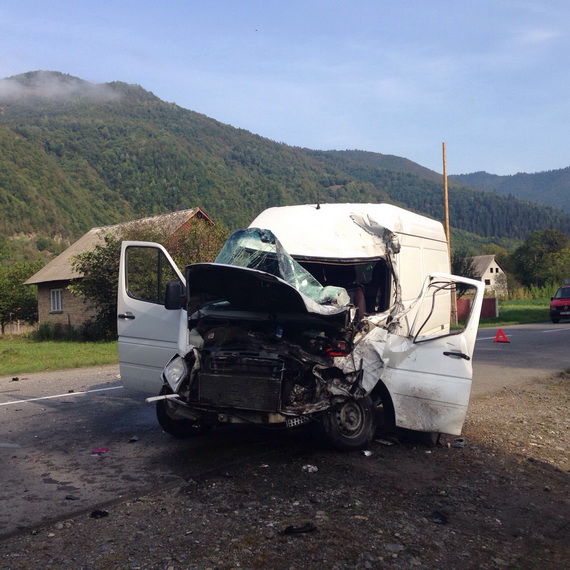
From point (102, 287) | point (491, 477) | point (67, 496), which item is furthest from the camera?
point (102, 287)

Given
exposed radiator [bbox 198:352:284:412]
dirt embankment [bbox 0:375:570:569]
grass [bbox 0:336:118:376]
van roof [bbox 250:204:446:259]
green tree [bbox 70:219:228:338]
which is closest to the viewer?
dirt embankment [bbox 0:375:570:569]

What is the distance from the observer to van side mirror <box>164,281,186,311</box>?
6.80 metres

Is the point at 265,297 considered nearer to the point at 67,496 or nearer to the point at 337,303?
the point at 337,303

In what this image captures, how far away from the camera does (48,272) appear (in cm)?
3644

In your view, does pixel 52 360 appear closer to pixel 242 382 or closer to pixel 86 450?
pixel 86 450

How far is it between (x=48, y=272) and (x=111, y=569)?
35019 mm

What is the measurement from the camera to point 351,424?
6156mm

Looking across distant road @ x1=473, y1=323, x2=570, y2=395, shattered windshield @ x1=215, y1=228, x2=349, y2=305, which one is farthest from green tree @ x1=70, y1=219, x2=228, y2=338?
shattered windshield @ x1=215, y1=228, x2=349, y2=305

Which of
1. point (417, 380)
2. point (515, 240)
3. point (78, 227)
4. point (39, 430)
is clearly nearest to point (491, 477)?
point (417, 380)

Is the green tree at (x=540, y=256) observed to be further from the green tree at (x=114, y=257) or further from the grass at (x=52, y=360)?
the grass at (x=52, y=360)

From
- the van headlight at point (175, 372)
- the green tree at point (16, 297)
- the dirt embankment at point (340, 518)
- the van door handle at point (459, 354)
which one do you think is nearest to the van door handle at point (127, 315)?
the van headlight at point (175, 372)

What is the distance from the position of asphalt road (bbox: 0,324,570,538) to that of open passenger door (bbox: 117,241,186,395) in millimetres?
660

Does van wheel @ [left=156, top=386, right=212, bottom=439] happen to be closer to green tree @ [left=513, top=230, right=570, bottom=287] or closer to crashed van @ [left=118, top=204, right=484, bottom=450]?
crashed van @ [left=118, top=204, right=484, bottom=450]

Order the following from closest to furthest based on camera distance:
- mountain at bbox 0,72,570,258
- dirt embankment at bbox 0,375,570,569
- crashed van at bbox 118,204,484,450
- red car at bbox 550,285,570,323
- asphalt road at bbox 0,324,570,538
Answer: dirt embankment at bbox 0,375,570,569
asphalt road at bbox 0,324,570,538
crashed van at bbox 118,204,484,450
red car at bbox 550,285,570,323
mountain at bbox 0,72,570,258
